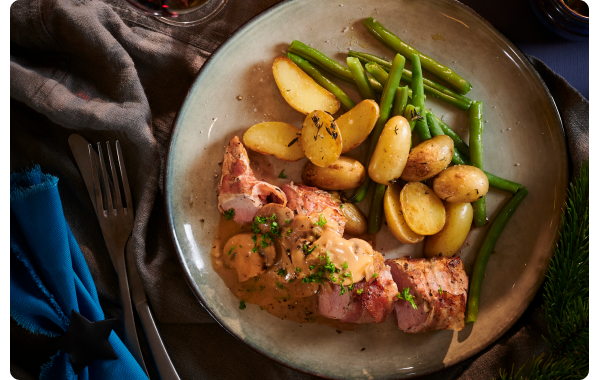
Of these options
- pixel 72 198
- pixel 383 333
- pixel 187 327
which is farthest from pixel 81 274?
pixel 383 333

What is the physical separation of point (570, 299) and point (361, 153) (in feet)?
5.18

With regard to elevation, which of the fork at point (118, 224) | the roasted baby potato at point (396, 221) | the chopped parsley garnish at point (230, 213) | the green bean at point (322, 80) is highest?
the green bean at point (322, 80)

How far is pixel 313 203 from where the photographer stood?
2.42m

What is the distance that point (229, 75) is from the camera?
8.63ft

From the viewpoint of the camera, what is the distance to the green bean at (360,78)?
99.8 inches

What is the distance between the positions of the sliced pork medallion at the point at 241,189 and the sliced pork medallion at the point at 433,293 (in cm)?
96

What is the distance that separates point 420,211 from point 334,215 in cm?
58

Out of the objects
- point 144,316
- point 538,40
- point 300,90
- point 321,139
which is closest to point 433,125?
point 321,139

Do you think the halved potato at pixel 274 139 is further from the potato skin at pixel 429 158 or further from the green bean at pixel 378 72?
the potato skin at pixel 429 158

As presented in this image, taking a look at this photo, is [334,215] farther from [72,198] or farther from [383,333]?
[72,198]

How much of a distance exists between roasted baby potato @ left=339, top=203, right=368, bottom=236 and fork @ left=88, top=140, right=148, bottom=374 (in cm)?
151

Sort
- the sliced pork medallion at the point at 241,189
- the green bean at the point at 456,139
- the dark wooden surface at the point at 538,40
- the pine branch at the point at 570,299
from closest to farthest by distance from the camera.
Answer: the pine branch at the point at 570,299, the sliced pork medallion at the point at 241,189, the green bean at the point at 456,139, the dark wooden surface at the point at 538,40

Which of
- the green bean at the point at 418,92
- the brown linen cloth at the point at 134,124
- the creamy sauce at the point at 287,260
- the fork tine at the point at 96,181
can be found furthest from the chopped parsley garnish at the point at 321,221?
the fork tine at the point at 96,181

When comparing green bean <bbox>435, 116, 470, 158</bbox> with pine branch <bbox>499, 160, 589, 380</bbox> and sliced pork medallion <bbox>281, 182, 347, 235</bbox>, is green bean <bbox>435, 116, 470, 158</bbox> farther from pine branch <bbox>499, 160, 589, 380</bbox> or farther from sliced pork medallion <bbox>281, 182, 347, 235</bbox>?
sliced pork medallion <bbox>281, 182, 347, 235</bbox>
